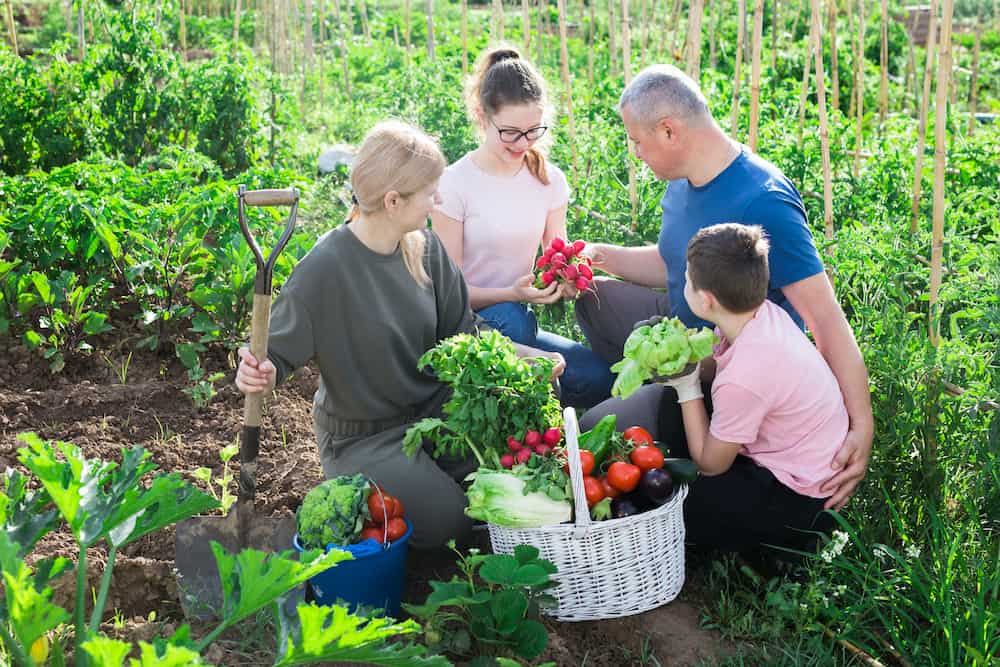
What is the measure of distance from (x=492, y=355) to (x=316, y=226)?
3.35 metres

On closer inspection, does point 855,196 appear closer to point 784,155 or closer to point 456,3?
point 784,155

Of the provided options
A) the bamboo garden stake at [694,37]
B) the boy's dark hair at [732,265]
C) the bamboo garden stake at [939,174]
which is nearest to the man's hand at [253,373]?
the boy's dark hair at [732,265]

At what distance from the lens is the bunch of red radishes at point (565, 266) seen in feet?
11.4

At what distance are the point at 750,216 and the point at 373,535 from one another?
1.37m

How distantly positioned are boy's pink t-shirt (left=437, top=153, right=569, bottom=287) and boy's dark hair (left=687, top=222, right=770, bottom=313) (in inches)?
44.9

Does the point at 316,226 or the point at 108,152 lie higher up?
the point at 108,152

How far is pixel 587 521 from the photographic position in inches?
99.2

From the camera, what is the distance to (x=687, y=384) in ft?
9.02

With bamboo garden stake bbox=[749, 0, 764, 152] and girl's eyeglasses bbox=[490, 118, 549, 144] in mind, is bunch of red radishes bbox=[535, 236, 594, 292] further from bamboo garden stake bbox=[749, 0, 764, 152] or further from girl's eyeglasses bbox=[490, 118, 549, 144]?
bamboo garden stake bbox=[749, 0, 764, 152]

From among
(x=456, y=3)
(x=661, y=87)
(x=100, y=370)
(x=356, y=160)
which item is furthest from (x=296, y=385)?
(x=456, y=3)

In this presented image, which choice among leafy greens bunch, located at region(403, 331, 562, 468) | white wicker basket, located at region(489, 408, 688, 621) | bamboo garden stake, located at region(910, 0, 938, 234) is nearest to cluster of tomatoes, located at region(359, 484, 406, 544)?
leafy greens bunch, located at region(403, 331, 562, 468)

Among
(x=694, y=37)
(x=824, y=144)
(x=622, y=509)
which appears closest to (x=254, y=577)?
(x=622, y=509)

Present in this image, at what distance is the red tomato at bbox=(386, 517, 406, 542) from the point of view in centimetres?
270

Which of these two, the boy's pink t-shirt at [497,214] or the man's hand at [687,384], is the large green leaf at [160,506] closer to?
the man's hand at [687,384]
